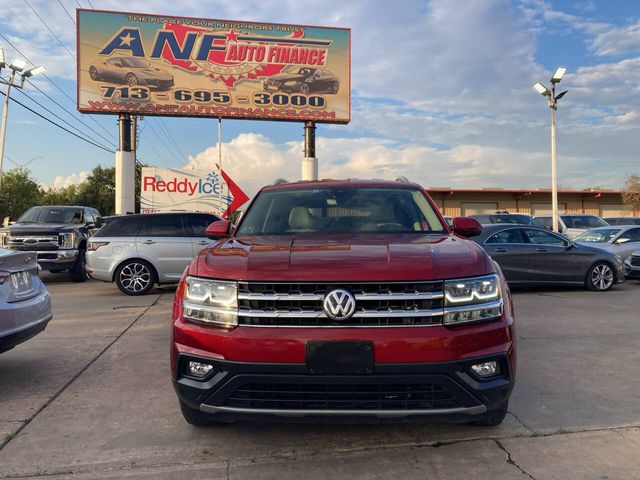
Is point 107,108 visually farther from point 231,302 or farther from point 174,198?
point 231,302

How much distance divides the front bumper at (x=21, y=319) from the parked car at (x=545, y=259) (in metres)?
8.07

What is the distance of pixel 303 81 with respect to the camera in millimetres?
22672

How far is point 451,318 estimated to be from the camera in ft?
9.63

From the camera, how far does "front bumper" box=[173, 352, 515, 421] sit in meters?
2.81

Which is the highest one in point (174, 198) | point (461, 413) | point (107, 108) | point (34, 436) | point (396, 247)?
point (107, 108)

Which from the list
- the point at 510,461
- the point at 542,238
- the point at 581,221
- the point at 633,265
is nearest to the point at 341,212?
the point at 510,461

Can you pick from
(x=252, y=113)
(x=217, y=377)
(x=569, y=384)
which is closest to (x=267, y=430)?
(x=217, y=377)

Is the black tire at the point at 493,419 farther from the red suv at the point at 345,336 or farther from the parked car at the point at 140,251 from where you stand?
the parked car at the point at 140,251

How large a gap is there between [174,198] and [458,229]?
20.0 m

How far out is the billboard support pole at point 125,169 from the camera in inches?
846

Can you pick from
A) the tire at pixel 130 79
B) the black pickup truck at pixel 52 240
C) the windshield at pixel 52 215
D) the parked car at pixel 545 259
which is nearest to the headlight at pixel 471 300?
the parked car at pixel 545 259

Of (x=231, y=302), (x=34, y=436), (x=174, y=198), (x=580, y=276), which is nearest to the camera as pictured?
(x=231, y=302)

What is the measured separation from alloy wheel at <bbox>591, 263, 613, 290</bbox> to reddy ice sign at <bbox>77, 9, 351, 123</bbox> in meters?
14.4

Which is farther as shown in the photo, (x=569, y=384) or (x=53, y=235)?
(x=53, y=235)
